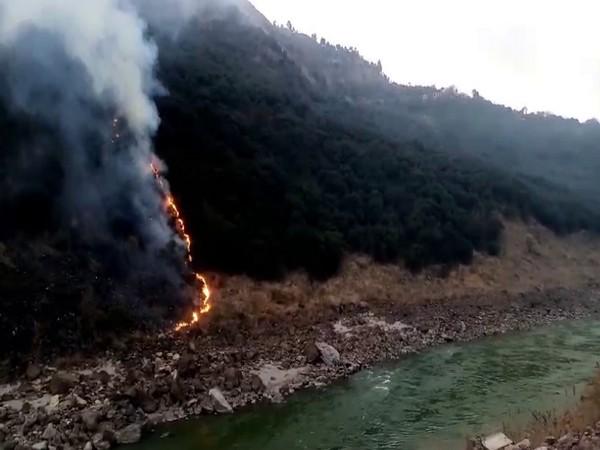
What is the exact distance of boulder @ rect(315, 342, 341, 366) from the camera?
29.8 meters

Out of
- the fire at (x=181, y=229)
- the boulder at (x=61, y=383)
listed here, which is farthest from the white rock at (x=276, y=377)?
the boulder at (x=61, y=383)

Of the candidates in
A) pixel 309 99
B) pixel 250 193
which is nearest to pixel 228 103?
pixel 250 193

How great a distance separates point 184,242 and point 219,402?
13467 mm

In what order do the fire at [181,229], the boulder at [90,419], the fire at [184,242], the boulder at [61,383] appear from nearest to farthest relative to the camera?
the boulder at [90,419], the boulder at [61,383], the fire at [184,242], the fire at [181,229]

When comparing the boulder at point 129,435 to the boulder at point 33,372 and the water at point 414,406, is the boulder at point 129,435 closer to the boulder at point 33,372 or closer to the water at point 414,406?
the water at point 414,406

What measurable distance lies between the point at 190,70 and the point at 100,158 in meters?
20.7

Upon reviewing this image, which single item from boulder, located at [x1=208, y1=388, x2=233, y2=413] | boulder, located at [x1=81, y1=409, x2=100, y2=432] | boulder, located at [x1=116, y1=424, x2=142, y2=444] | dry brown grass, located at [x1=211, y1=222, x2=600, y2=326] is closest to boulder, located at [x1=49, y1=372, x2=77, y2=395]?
boulder, located at [x1=81, y1=409, x2=100, y2=432]

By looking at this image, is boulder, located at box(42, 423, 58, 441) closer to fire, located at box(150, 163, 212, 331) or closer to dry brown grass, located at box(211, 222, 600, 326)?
fire, located at box(150, 163, 212, 331)

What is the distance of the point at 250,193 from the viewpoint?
1692 inches

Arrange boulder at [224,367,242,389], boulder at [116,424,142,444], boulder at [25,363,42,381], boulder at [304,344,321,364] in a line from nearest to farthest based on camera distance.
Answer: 1. boulder at [116,424,142,444]
2. boulder at [25,363,42,381]
3. boulder at [224,367,242,389]
4. boulder at [304,344,321,364]

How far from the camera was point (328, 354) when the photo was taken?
30094mm

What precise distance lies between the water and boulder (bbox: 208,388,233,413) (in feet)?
1.93

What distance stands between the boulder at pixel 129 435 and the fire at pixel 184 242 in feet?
28.2

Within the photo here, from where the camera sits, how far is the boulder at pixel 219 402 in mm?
24250
